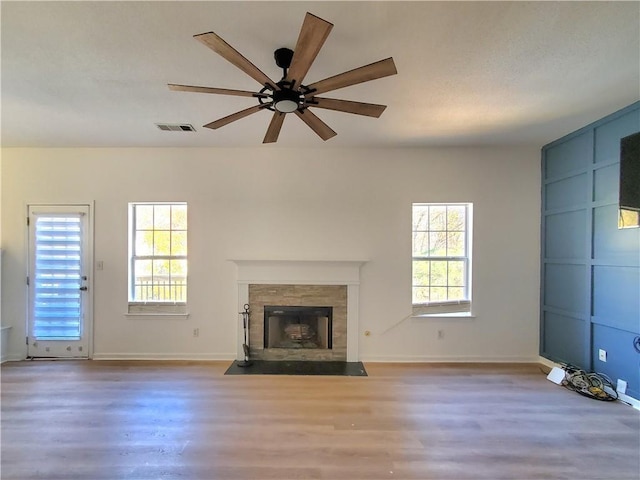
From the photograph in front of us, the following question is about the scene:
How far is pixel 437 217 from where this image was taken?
13.3ft

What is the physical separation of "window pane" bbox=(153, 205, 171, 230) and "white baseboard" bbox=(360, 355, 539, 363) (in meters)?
3.15

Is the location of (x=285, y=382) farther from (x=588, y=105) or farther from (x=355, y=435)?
(x=588, y=105)

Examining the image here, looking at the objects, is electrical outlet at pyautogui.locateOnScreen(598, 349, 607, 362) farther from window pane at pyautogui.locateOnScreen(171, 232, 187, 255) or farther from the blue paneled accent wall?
window pane at pyautogui.locateOnScreen(171, 232, 187, 255)

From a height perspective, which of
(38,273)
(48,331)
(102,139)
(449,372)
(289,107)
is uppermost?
(102,139)

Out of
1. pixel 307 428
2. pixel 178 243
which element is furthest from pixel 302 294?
pixel 178 243

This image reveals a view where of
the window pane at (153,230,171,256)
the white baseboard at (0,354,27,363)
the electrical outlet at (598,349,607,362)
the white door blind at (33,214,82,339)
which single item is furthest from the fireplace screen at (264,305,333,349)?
the white baseboard at (0,354,27,363)

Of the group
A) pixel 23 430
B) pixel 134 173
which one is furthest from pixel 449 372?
pixel 134 173

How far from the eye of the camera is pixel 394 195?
3922mm

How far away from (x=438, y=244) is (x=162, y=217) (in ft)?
12.3

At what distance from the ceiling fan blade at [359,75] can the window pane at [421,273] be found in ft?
9.32

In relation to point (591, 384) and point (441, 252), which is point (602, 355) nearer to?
point (591, 384)

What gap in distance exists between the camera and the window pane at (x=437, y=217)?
4.04 meters

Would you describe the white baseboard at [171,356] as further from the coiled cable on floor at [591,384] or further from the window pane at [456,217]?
the coiled cable on floor at [591,384]

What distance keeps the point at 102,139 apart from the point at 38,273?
1962mm
